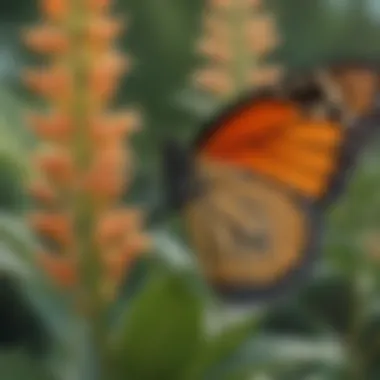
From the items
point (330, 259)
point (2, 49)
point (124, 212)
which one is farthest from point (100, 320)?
point (2, 49)

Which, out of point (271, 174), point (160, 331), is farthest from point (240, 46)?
point (160, 331)

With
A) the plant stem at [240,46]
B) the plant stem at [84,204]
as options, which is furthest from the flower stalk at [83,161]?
the plant stem at [240,46]

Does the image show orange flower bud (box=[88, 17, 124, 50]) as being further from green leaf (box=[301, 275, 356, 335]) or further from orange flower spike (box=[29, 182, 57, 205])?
green leaf (box=[301, 275, 356, 335])

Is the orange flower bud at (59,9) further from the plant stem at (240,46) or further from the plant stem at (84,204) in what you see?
the plant stem at (240,46)

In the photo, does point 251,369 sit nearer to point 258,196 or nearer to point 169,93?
point 258,196

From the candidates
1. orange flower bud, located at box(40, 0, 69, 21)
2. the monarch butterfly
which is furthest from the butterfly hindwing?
orange flower bud, located at box(40, 0, 69, 21)

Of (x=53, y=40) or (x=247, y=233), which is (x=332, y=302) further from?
(x=53, y=40)
